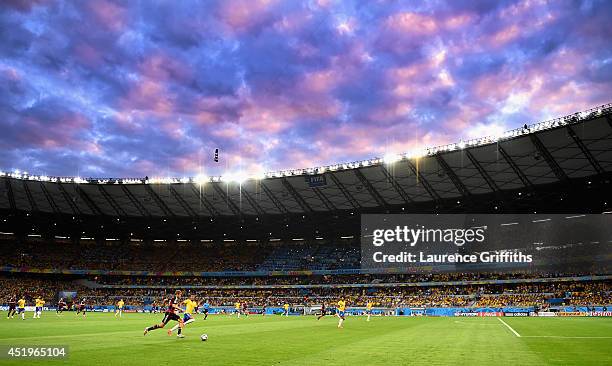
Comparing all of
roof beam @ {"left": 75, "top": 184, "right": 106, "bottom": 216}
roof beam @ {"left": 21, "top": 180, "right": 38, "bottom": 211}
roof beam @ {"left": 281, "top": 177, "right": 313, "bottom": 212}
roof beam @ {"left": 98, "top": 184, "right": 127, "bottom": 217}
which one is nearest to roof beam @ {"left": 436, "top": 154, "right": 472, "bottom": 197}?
roof beam @ {"left": 281, "top": 177, "right": 313, "bottom": 212}

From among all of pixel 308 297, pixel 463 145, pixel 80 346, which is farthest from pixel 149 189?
pixel 80 346

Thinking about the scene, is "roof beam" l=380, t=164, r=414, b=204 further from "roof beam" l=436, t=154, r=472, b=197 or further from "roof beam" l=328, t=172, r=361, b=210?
"roof beam" l=436, t=154, r=472, b=197

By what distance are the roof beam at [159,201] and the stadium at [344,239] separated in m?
0.37

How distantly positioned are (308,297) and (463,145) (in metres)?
39.7

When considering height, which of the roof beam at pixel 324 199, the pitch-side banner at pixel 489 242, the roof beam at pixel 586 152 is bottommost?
the pitch-side banner at pixel 489 242

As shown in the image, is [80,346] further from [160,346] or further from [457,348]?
[457,348]

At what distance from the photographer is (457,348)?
17.5 meters

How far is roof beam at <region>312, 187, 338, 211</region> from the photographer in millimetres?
69819

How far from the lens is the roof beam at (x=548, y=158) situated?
4903 cm

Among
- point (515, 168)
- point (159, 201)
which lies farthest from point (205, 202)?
point (515, 168)

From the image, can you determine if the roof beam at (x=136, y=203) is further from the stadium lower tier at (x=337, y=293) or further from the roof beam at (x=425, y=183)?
the roof beam at (x=425, y=183)

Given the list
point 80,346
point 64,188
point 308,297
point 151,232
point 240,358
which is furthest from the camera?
point 151,232

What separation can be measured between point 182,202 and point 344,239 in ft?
106

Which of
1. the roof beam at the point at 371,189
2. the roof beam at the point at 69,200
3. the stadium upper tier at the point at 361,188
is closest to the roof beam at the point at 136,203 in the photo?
the stadium upper tier at the point at 361,188
